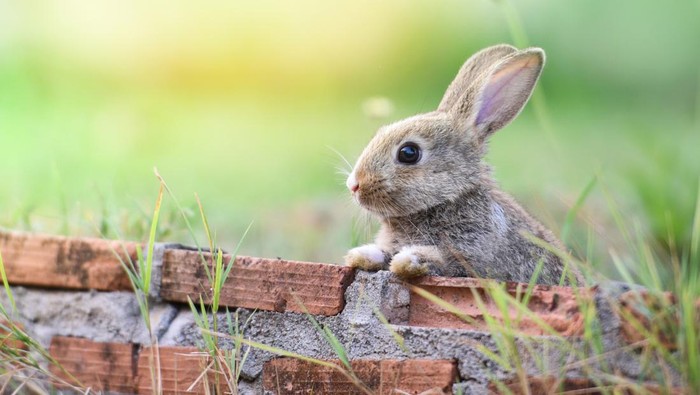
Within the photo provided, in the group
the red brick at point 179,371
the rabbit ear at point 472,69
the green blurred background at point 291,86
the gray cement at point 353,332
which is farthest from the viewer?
the green blurred background at point 291,86

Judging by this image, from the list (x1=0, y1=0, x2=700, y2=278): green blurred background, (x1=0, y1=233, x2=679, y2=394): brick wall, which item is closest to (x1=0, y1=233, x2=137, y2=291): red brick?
(x1=0, y1=233, x2=679, y2=394): brick wall

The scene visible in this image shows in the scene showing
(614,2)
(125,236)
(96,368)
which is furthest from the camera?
(614,2)

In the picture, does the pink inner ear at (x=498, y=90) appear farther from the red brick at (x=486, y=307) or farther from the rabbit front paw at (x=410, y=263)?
the red brick at (x=486, y=307)

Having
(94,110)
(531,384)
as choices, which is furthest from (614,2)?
(531,384)

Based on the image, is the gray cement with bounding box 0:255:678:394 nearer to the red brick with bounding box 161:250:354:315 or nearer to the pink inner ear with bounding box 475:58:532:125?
the red brick with bounding box 161:250:354:315

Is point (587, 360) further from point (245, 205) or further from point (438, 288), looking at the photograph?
point (245, 205)

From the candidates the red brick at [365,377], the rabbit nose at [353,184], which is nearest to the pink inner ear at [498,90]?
the rabbit nose at [353,184]
